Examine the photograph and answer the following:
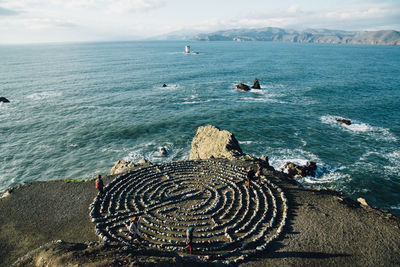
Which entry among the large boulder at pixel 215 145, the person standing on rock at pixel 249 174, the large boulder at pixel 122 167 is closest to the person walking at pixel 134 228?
the person standing on rock at pixel 249 174

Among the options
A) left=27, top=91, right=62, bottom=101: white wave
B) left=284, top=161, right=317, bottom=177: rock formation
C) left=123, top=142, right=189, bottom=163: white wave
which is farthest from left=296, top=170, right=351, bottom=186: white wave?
left=27, top=91, right=62, bottom=101: white wave

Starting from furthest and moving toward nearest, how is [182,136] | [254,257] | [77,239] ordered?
1. [182,136]
2. [77,239]
3. [254,257]

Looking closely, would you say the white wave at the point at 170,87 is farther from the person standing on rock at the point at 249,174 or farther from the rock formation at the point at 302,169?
the person standing on rock at the point at 249,174

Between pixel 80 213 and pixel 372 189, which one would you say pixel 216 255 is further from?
pixel 372 189

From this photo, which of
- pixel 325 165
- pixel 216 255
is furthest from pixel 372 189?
pixel 216 255

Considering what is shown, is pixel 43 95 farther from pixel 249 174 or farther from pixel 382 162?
pixel 382 162

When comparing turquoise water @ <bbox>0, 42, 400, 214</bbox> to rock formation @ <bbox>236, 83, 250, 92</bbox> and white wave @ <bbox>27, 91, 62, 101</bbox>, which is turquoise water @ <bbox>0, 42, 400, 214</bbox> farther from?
rock formation @ <bbox>236, 83, 250, 92</bbox>

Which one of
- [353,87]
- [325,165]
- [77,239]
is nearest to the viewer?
[77,239]
